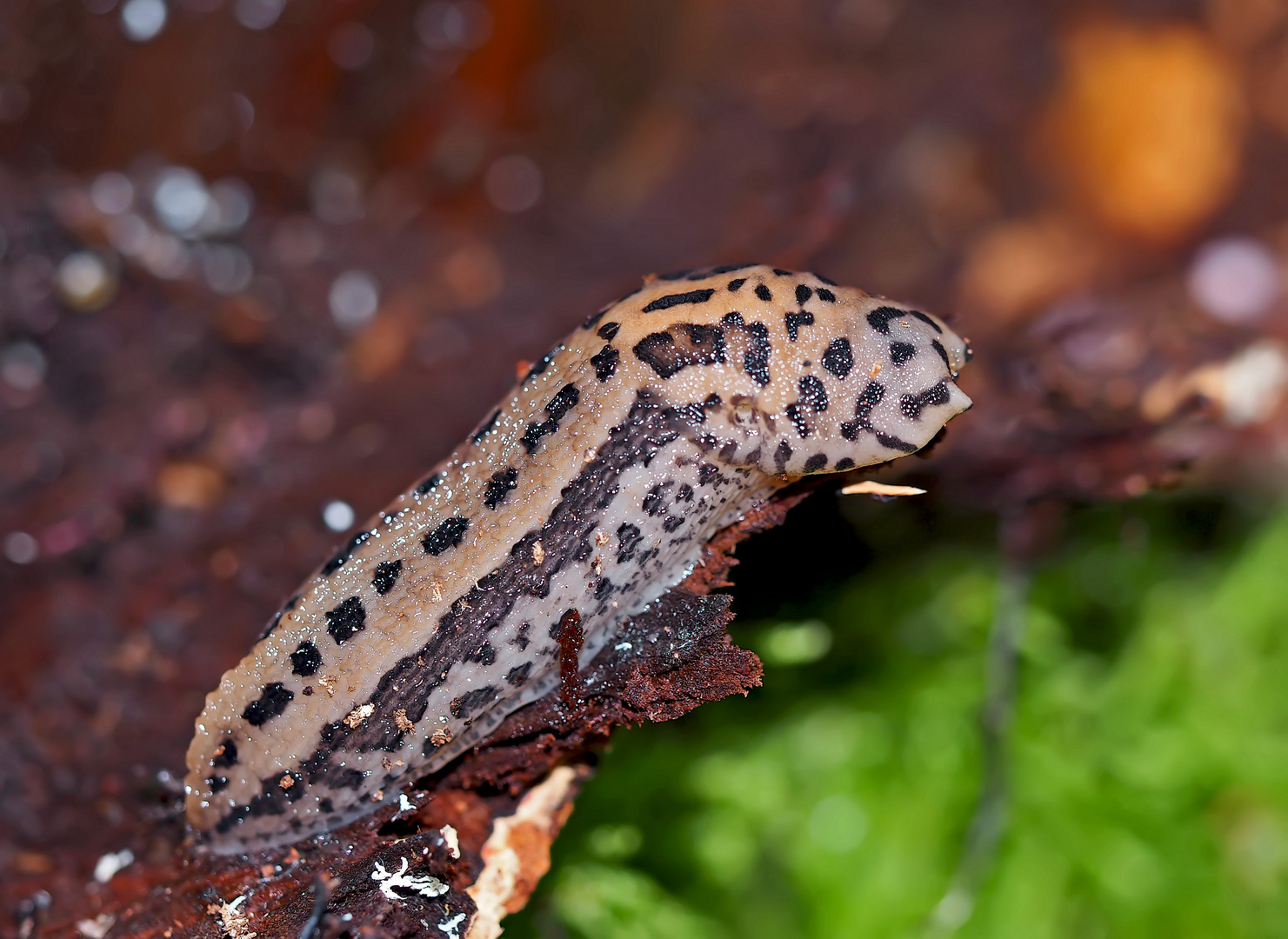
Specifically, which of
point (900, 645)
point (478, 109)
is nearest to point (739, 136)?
point (478, 109)

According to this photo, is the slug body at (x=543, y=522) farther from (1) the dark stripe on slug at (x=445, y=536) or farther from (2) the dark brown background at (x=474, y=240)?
(2) the dark brown background at (x=474, y=240)

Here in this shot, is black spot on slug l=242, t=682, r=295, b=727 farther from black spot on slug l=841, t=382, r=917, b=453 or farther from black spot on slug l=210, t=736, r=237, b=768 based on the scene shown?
black spot on slug l=841, t=382, r=917, b=453

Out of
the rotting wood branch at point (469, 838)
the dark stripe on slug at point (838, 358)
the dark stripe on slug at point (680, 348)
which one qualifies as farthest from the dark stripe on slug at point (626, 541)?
the dark stripe on slug at point (838, 358)

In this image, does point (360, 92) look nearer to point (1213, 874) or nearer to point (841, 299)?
point (841, 299)

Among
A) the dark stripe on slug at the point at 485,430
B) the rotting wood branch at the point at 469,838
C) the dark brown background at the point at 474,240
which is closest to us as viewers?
the rotting wood branch at the point at 469,838

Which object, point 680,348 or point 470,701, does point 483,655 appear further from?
point 680,348

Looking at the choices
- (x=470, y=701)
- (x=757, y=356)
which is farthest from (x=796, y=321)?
(x=470, y=701)
